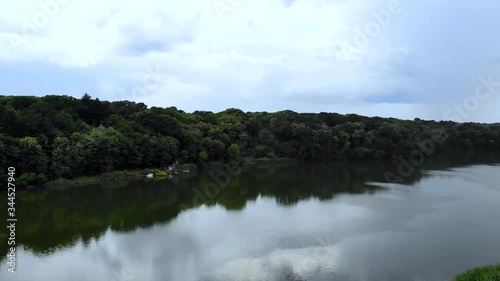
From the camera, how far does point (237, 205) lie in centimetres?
2136

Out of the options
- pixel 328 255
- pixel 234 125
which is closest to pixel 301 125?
pixel 234 125

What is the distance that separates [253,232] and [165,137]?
56.8ft

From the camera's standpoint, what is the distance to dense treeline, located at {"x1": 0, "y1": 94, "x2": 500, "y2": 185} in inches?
911

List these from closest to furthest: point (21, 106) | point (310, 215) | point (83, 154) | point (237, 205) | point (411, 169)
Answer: point (310, 215) → point (237, 205) → point (83, 154) → point (21, 106) → point (411, 169)

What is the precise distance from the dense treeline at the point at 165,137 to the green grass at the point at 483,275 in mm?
20549

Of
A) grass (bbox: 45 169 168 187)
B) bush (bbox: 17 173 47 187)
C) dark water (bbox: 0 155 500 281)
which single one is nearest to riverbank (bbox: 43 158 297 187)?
grass (bbox: 45 169 168 187)

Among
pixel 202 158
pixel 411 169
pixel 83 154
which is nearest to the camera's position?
pixel 83 154

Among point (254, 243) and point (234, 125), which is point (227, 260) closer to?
point (254, 243)

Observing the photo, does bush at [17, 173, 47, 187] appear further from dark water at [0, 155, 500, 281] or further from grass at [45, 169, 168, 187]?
dark water at [0, 155, 500, 281]

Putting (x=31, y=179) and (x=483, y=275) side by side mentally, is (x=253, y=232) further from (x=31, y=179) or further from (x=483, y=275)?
(x=31, y=179)

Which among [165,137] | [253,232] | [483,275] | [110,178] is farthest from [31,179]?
[483,275]

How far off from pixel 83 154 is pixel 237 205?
10.1 m

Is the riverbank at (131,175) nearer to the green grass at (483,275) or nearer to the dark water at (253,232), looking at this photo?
the dark water at (253,232)

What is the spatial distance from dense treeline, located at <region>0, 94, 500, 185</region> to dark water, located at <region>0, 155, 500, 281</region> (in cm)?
218
